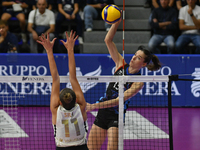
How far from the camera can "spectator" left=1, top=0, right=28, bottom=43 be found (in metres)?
10.7

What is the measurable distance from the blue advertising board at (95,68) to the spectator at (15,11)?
2.30m

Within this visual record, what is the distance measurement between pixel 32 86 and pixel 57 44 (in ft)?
6.18

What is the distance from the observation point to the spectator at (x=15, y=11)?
1071 cm

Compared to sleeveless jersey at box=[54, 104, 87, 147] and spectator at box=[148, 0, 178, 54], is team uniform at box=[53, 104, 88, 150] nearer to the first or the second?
sleeveless jersey at box=[54, 104, 87, 147]

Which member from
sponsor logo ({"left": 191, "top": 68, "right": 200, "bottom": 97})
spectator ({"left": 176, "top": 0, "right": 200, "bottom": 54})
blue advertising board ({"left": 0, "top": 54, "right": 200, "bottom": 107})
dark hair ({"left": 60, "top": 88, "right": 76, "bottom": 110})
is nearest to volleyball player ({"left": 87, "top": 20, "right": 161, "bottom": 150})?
dark hair ({"left": 60, "top": 88, "right": 76, "bottom": 110})

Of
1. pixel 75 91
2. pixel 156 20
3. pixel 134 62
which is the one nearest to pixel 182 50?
pixel 156 20

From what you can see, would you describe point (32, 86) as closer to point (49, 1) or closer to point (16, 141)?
point (16, 141)

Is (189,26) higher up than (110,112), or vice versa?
(189,26)

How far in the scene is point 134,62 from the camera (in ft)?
14.9

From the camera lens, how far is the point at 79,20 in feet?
34.8

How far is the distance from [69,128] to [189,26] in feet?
24.8

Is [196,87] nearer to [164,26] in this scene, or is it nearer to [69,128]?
[164,26]

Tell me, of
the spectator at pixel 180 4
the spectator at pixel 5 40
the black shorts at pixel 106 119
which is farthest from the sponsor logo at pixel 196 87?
the spectator at pixel 5 40

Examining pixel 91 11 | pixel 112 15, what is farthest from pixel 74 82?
pixel 91 11
